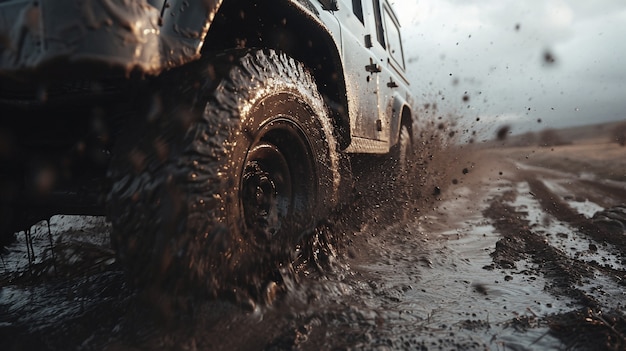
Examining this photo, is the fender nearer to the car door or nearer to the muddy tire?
the car door

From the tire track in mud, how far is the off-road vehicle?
116 centimetres

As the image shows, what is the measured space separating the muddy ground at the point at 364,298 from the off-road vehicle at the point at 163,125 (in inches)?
9.8

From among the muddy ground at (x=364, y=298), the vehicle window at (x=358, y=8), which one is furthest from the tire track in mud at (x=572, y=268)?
the vehicle window at (x=358, y=8)

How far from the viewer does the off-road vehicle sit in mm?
1076

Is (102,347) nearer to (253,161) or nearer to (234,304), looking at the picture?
(234,304)

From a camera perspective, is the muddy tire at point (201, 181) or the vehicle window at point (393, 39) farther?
the vehicle window at point (393, 39)

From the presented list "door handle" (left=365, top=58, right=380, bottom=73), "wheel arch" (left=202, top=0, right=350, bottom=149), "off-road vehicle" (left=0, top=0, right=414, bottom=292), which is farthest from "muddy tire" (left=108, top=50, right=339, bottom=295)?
"door handle" (left=365, top=58, right=380, bottom=73)

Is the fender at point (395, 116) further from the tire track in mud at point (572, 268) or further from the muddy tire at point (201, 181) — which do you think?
the muddy tire at point (201, 181)

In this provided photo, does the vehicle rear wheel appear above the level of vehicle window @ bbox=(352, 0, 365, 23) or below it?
below

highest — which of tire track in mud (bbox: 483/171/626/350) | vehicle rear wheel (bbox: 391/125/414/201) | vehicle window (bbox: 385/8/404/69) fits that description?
vehicle window (bbox: 385/8/404/69)

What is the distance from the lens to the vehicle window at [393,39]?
4.83 metres

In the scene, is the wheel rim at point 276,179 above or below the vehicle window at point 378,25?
below

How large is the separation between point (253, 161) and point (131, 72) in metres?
0.74

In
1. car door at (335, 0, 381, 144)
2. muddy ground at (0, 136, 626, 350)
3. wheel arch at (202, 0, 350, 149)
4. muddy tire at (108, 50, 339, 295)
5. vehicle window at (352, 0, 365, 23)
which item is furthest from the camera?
vehicle window at (352, 0, 365, 23)
